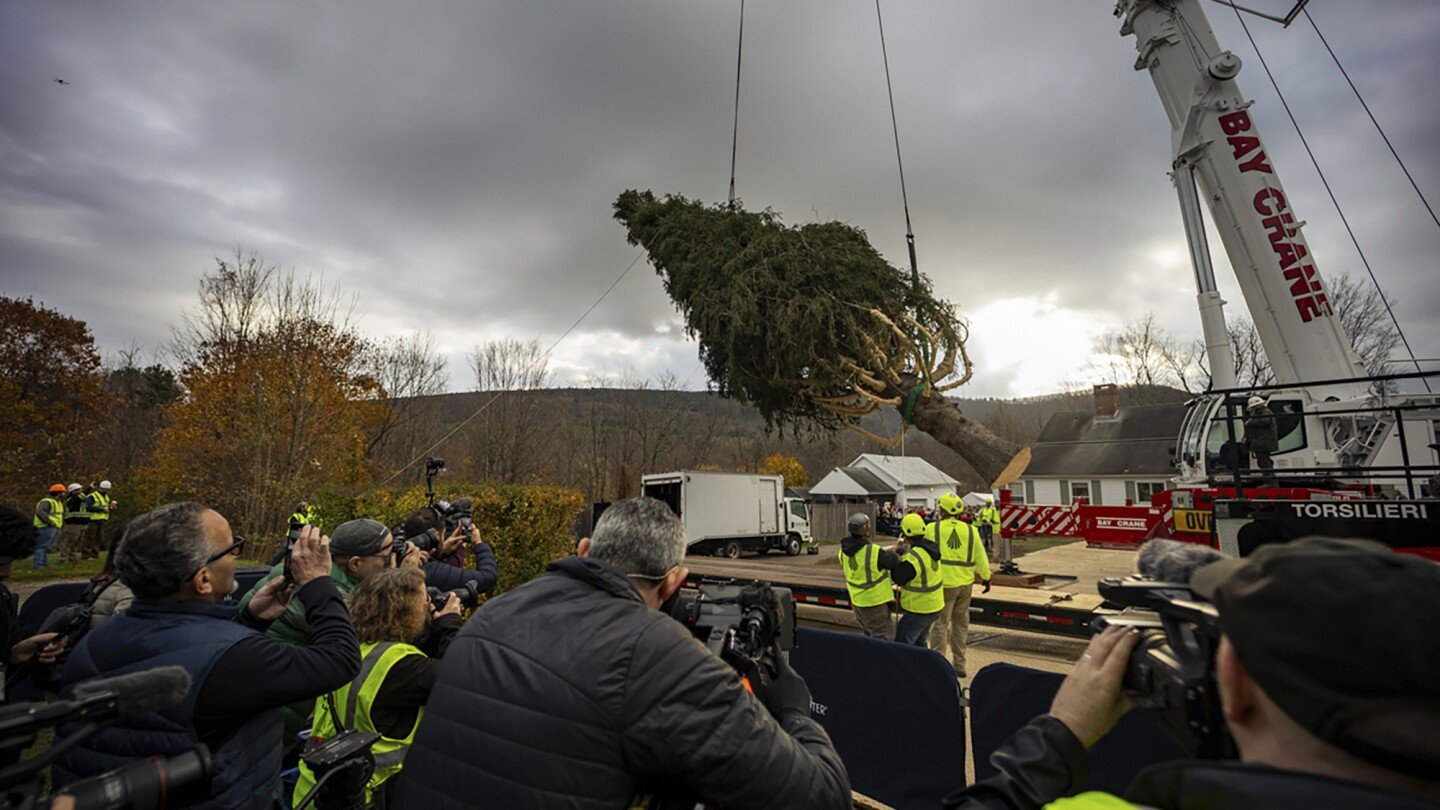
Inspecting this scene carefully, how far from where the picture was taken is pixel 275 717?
A: 2.26m

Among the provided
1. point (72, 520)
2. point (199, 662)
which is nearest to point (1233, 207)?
point (199, 662)

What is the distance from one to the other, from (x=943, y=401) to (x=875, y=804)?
29.6 feet

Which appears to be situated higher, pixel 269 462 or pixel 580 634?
pixel 269 462

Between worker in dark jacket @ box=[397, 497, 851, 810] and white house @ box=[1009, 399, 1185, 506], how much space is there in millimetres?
36244

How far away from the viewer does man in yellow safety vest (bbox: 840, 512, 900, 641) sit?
288 inches

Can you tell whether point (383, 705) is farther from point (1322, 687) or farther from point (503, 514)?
point (503, 514)

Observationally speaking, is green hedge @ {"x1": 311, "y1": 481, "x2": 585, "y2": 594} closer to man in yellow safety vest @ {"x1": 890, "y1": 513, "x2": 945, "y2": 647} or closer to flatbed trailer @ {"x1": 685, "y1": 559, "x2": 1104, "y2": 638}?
flatbed trailer @ {"x1": 685, "y1": 559, "x2": 1104, "y2": 638}

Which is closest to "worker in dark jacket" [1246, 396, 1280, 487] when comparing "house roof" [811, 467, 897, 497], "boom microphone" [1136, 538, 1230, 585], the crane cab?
the crane cab

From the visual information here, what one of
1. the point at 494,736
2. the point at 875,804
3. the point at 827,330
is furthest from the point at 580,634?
the point at 827,330

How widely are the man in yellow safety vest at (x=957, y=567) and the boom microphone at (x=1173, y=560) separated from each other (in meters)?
5.78

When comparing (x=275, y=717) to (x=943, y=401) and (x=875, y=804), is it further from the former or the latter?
(x=943, y=401)

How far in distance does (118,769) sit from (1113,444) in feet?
144

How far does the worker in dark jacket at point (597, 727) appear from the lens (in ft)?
4.86

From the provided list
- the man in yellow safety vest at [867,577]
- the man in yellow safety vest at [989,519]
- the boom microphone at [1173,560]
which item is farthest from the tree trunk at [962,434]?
the boom microphone at [1173,560]
